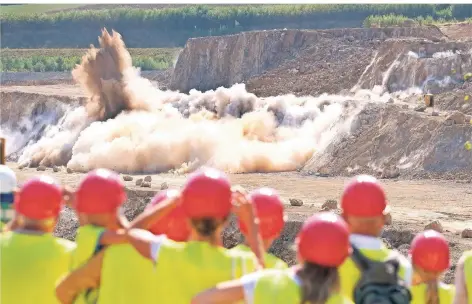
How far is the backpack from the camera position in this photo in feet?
19.3

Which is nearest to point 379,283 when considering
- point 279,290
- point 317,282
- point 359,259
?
point 359,259

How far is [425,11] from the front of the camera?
119 meters

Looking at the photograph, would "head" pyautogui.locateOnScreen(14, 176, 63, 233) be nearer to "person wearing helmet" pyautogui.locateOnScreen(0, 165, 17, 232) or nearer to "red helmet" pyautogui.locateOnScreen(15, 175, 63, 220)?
"red helmet" pyautogui.locateOnScreen(15, 175, 63, 220)

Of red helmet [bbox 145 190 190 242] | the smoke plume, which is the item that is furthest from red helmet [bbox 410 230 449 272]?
the smoke plume

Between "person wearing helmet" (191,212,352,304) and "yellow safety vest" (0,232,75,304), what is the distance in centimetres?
139

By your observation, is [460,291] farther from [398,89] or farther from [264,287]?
[398,89]

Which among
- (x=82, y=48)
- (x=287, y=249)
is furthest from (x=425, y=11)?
(x=287, y=249)

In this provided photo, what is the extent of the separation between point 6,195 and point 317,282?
2977mm

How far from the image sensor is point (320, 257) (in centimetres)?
543

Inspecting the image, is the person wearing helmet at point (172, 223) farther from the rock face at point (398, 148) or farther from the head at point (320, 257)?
the rock face at point (398, 148)

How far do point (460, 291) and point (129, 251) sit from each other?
201 centimetres

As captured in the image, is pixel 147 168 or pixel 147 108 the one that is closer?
pixel 147 168

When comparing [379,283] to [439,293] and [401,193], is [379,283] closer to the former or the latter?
[439,293]

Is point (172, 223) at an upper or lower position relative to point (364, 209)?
lower
